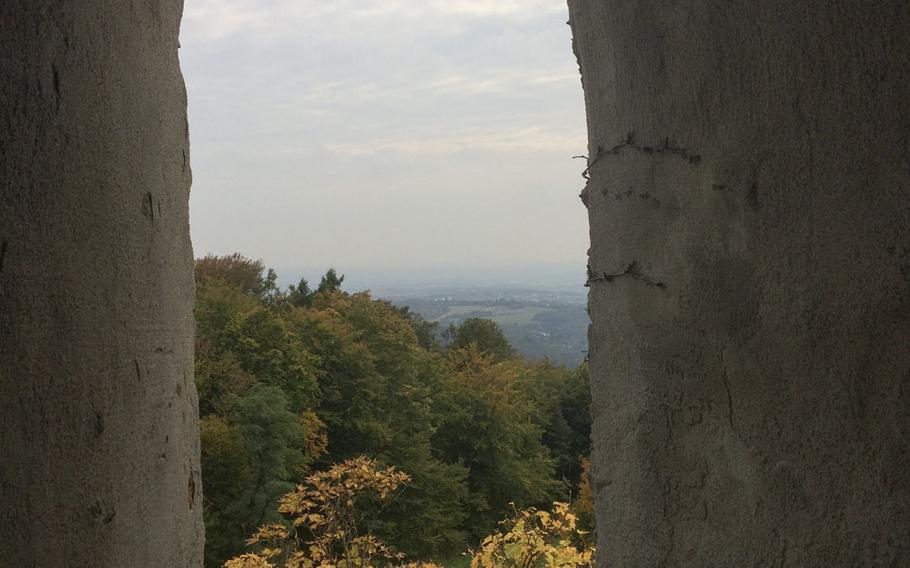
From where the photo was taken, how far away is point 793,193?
1.14m

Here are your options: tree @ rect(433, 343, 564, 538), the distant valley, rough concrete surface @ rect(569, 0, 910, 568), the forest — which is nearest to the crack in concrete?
rough concrete surface @ rect(569, 0, 910, 568)

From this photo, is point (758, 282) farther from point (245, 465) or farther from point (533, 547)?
point (245, 465)

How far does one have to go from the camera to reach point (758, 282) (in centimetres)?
117

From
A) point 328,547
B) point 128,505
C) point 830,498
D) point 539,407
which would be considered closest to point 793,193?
point 830,498

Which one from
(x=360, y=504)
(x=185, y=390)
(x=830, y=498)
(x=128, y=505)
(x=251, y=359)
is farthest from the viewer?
(x=251, y=359)

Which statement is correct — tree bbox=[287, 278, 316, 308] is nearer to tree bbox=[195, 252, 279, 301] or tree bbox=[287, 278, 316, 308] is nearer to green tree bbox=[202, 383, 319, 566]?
tree bbox=[195, 252, 279, 301]

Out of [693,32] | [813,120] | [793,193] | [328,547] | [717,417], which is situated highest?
[693,32]

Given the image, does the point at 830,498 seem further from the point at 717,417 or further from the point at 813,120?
the point at 813,120

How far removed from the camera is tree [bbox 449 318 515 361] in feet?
74.3

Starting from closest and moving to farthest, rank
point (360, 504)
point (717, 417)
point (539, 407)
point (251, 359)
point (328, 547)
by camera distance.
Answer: point (717, 417), point (328, 547), point (360, 504), point (251, 359), point (539, 407)

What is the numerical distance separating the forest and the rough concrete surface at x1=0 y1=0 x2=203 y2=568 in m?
10.6

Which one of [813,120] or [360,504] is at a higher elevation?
[813,120]

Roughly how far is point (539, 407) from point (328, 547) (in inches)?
541

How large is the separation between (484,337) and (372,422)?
7.24 m
